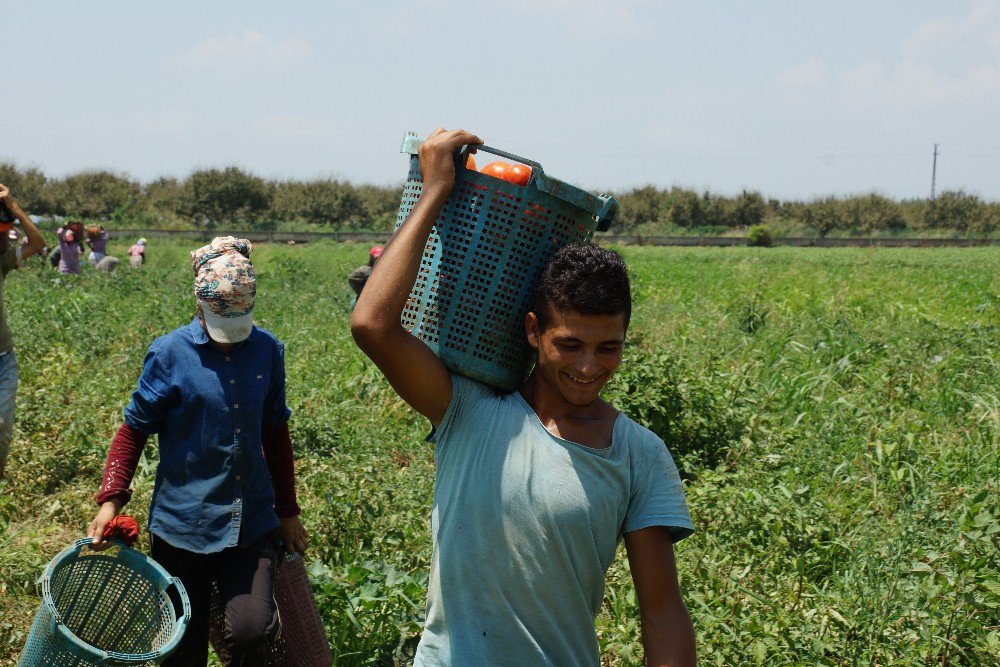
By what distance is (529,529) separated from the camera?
5.60ft

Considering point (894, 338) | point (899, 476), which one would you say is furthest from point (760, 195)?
point (899, 476)

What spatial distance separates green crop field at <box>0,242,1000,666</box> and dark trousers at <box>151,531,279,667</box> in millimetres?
603

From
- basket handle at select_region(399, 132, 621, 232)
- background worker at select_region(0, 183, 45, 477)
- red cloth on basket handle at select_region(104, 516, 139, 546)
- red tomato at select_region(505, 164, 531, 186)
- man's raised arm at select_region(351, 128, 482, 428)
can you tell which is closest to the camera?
man's raised arm at select_region(351, 128, 482, 428)

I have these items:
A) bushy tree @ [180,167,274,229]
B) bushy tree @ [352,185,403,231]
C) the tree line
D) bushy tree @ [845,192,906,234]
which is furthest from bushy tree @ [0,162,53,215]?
bushy tree @ [845,192,906,234]

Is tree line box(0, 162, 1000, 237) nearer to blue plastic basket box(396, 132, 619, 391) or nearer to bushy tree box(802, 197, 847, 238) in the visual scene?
bushy tree box(802, 197, 847, 238)

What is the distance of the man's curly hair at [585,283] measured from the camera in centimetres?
175

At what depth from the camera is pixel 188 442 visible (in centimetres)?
288

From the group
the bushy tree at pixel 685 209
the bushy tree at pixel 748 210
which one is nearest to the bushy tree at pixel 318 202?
the bushy tree at pixel 685 209

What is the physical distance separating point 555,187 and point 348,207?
64638 millimetres

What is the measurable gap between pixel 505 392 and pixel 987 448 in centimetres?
453

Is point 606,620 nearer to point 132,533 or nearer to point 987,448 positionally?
point 132,533

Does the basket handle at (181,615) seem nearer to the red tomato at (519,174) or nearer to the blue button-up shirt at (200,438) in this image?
the blue button-up shirt at (200,438)

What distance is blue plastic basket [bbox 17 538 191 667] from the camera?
2.50 meters

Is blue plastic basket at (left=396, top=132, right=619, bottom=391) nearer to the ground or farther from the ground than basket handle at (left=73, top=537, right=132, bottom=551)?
farther from the ground
